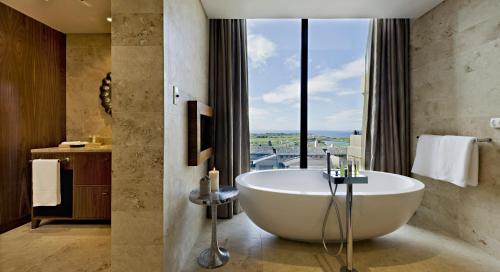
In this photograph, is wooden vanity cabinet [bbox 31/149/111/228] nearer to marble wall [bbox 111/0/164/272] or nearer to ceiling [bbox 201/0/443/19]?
marble wall [bbox 111/0/164/272]

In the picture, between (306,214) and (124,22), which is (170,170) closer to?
(124,22)

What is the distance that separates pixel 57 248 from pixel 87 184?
65cm

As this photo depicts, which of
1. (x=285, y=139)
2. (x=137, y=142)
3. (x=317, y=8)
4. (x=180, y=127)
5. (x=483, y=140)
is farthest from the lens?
(x=285, y=139)

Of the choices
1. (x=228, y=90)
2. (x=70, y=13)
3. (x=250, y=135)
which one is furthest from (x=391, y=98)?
(x=70, y=13)

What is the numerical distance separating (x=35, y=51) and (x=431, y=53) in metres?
4.52

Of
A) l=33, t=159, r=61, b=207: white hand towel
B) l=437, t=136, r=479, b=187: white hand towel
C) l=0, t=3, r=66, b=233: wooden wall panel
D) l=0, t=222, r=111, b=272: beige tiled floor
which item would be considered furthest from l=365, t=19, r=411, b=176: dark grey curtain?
l=0, t=3, r=66, b=233: wooden wall panel

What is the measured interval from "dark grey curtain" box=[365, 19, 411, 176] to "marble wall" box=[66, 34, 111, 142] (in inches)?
133

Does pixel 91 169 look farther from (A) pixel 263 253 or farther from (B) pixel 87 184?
(A) pixel 263 253

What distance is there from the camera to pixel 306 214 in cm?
193

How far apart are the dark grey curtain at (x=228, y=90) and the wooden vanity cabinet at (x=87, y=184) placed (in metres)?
1.19

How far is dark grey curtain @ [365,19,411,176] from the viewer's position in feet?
9.52

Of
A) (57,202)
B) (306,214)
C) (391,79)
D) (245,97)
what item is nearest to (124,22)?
(245,97)

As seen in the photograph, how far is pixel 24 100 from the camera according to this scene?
267 cm

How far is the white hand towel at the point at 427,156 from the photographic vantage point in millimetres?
2432
